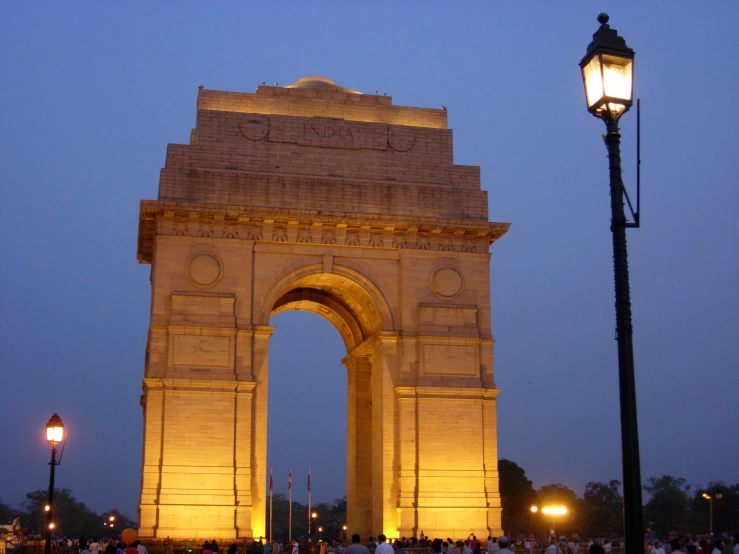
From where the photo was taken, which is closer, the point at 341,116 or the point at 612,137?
the point at 612,137

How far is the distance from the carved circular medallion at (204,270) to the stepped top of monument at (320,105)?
227 inches

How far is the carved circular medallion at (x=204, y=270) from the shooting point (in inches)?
1264

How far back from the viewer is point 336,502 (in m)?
112

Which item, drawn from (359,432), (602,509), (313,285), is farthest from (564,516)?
(313,285)

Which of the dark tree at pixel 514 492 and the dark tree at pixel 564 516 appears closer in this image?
the dark tree at pixel 514 492

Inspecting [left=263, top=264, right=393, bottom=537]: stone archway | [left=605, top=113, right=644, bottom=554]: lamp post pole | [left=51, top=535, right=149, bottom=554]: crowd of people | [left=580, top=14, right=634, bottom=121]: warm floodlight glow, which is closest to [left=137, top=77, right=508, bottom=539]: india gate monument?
[left=263, top=264, right=393, bottom=537]: stone archway

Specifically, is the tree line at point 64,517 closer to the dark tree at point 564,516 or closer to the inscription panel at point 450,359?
the dark tree at point 564,516

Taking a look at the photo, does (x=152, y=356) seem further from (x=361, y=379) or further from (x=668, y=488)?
(x=668, y=488)

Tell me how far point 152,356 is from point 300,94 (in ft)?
35.7

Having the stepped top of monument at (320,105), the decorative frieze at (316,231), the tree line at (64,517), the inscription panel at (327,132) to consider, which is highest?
the stepped top of monument at (320,105)

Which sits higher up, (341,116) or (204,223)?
(341,116)

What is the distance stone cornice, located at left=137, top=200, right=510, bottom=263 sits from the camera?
1267 inches

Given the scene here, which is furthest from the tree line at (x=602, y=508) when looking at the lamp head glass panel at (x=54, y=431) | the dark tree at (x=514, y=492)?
the lamp head glass panel at (x=54, y=431)

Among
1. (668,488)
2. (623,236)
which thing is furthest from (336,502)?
(623,236)
